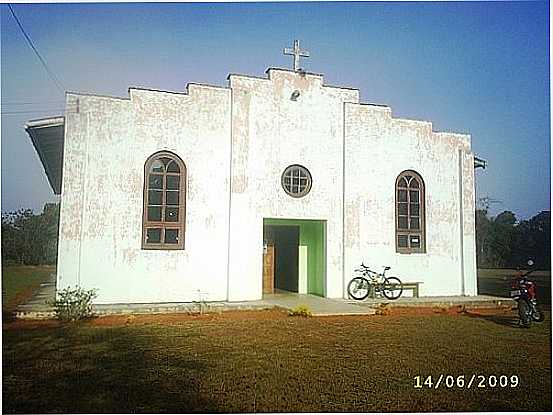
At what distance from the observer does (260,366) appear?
5426 millimetres

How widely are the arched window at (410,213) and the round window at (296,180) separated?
1608 mm

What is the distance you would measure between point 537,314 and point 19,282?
20.2ft

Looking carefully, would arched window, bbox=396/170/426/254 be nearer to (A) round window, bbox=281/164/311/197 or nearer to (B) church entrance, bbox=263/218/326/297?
(B) church entrance, bbox=263/218/326/297

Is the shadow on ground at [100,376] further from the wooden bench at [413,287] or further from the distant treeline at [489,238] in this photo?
the wooden bench at [413,287]

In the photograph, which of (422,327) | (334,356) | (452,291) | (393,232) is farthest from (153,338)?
(452,291)

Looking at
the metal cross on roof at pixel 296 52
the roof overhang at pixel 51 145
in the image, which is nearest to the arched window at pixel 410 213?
the metal cross on roof at pixel 296 52

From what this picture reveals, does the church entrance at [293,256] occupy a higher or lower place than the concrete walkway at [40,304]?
higher

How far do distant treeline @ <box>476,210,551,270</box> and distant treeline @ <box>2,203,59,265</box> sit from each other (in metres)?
5.73

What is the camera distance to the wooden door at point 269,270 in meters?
10.1

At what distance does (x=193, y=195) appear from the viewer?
8.61 meters

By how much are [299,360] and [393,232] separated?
450 cm

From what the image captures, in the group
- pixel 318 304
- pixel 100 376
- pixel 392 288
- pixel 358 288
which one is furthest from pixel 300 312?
pixel 100 376

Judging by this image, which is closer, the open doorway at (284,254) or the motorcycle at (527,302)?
the motorcycle at (527,302)

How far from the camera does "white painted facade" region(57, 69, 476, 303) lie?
26.6ft
